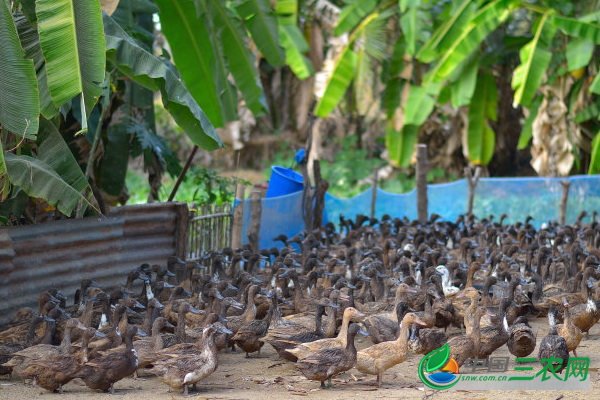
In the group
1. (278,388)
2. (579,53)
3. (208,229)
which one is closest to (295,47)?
(579,53)

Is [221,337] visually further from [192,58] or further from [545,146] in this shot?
[545,146]

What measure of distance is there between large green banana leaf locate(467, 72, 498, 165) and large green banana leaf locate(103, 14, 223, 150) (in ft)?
51.4

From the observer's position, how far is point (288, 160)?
3173 centimetres

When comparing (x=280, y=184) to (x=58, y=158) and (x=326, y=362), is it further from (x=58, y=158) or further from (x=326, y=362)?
(x=326, y=362)

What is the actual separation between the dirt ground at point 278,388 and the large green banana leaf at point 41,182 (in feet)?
6.32

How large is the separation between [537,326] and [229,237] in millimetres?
6065

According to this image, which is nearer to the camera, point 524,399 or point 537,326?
point 524,399

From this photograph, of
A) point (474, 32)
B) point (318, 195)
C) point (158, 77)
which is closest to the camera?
point (158, 77)

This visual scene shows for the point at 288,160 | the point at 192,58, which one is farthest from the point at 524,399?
the point at 288,160

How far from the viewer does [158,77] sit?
8344 millimetres

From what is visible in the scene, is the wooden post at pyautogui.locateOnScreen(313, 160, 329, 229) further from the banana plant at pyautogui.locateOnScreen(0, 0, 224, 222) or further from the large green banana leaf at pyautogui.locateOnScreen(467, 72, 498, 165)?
the large green banana leaf at pyautogui.locateOnScreen(467, 72, 498, 165)

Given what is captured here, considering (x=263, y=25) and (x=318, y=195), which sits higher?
(x=263, y=25)

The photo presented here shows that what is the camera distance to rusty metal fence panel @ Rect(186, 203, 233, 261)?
12.8 meters

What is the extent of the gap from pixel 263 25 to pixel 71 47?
18.9ft
